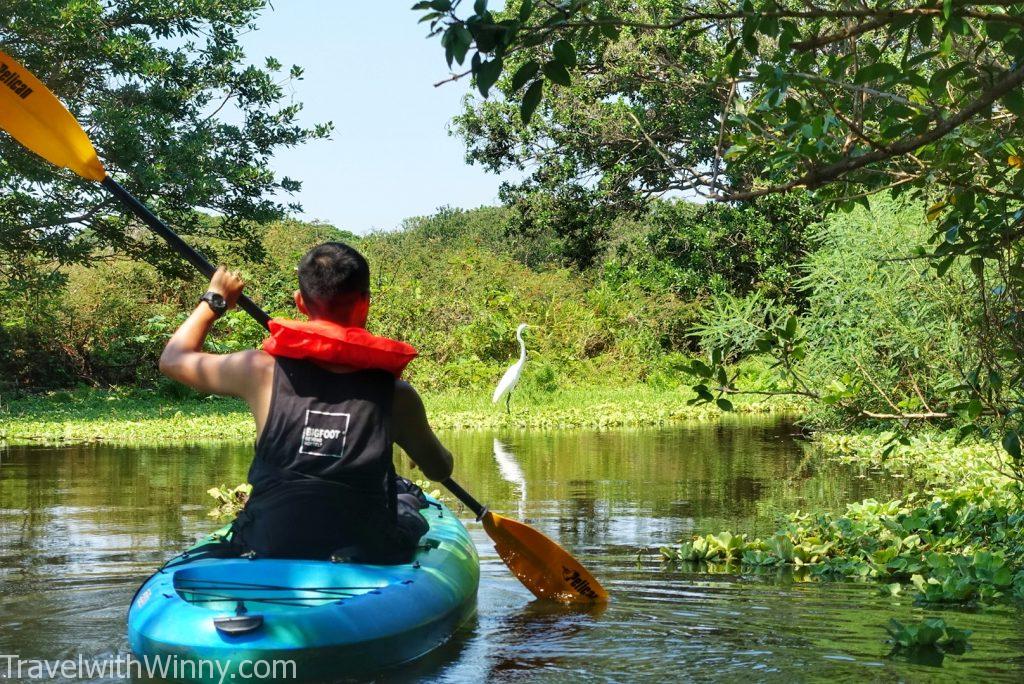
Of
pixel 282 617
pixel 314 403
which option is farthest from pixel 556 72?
pixel 282 617

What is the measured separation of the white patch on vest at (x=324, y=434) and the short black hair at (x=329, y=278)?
1.24ft

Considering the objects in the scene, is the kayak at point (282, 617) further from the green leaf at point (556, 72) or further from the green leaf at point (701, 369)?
the green leaf at point (556, 72)

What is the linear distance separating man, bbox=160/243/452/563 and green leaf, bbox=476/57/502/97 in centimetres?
100

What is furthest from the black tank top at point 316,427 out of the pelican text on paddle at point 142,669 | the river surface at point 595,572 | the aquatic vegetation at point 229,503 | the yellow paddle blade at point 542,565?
the aquatic vegetation at point 229,503

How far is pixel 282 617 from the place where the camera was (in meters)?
4.17

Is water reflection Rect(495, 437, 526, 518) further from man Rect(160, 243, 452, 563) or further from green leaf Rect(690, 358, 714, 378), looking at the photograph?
green leaf Rect(690, 358, 714, 378)

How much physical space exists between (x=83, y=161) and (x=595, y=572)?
334cm

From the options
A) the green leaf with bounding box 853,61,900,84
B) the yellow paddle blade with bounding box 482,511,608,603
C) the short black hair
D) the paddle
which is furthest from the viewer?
the yellow paddle blade with bounding box 482,511,608,603

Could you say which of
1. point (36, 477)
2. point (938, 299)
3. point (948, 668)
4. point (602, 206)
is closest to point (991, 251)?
point (948, 668)

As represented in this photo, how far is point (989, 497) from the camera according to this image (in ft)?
25.4

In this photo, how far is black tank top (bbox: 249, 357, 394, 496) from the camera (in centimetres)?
437

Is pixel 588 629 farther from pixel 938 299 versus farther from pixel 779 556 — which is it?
pixel 938 299

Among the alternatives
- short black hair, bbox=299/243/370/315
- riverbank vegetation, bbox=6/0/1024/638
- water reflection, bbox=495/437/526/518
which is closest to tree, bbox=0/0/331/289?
riverbank vegetation, bbox=6/0/1024/638

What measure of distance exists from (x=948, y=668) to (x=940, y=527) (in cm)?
286
